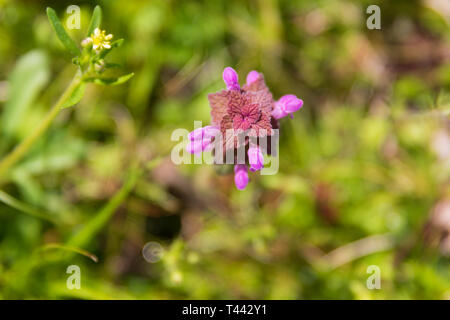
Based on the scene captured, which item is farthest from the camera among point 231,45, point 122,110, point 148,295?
point 231,45

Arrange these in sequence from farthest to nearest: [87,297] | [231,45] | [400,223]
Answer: [231,45]
[400,223]
[87,297]

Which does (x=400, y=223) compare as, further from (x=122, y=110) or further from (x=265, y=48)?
(x=122, y=110)

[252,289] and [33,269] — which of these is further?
[252,289]

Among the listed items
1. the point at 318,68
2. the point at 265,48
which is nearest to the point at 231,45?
the point at 265,48

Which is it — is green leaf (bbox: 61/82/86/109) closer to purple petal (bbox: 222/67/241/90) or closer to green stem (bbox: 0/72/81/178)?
green stem (bbox: 0/72/81/178)

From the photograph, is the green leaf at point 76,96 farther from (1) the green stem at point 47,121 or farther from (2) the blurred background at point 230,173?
(2) the blurred background at point 230,173

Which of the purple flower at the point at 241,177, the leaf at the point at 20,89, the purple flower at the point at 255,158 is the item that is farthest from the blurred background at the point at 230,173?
the purple flower at the point at 255,158
